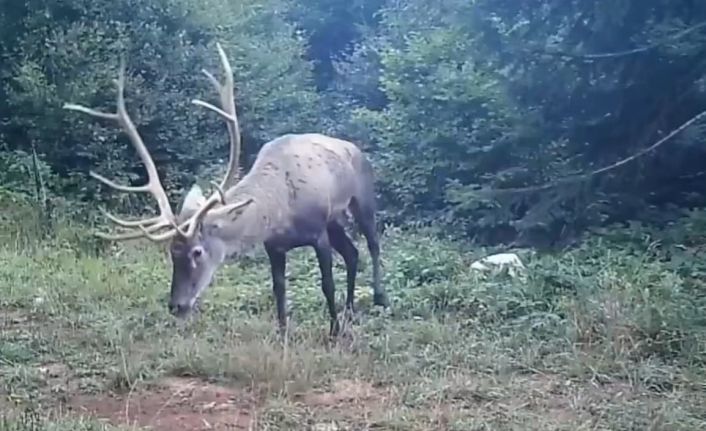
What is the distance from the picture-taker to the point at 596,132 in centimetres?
1001

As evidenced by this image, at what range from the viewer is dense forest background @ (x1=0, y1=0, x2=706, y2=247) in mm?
9430

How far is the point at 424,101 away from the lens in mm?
12383

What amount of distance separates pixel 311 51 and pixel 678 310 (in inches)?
589

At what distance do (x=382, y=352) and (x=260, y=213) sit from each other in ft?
3.90

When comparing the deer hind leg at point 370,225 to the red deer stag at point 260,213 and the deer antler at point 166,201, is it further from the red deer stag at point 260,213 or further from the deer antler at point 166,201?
the deer antler at point 166,201

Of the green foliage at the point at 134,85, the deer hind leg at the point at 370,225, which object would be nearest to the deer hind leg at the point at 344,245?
the deer hind leg at the point at 370,225

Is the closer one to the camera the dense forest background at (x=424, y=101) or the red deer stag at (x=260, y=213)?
the red deer stag at (x=260, y=213)

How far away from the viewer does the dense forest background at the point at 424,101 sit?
9.43 metres

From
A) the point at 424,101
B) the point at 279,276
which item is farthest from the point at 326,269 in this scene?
the point at 424,101

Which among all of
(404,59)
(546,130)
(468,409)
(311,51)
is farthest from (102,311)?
(311,51)

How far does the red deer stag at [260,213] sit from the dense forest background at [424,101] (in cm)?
251

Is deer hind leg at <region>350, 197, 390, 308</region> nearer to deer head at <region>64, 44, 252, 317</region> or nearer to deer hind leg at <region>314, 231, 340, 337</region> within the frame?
deer hind leg at <region>314, 231, 340, 337</region>

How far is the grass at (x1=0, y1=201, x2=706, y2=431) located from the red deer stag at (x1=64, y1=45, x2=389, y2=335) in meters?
0.34

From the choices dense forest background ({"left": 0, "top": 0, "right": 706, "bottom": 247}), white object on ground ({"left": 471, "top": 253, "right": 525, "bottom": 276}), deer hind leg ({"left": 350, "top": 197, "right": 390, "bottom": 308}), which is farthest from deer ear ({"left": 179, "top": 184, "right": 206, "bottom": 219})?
dense forest background ({"left": 0, "top": 0, "right": 706, "bottom": 247})
